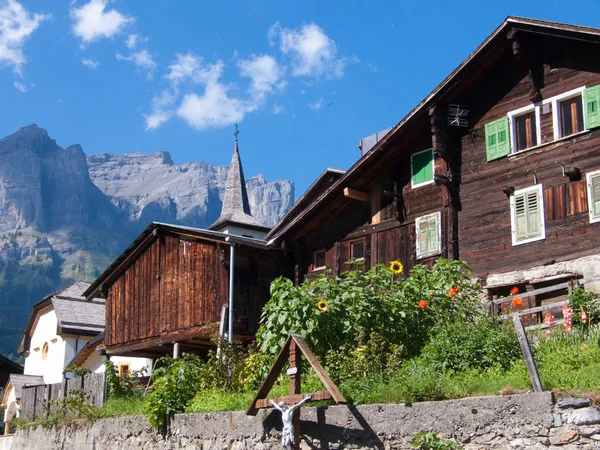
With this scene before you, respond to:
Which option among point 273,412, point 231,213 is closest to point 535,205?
point 273,412

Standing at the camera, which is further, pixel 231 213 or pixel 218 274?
pixel 231 213

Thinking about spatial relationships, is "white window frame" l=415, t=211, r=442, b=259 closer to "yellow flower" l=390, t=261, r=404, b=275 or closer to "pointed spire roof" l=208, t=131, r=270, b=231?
"yellow flower" l=390, t=261, r=404, b=275

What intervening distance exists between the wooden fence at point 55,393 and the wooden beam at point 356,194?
24.9 ft

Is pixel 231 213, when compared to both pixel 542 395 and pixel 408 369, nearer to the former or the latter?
pixel 408 369

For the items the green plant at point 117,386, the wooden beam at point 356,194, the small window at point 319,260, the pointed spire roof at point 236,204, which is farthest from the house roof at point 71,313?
the wooden beam at point 356,194

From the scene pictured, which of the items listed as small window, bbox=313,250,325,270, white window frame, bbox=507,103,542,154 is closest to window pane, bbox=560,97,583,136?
white window frame, bbox=507,103,542,154

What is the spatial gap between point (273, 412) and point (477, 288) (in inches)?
215

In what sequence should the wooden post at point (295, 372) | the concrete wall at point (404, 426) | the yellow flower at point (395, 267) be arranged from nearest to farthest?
the concrete wall at point (404, 426) → the wooden post at point (295, 372) → the yellow flower at point (395, 267)

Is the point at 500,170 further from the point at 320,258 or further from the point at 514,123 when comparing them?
the point at 320,258

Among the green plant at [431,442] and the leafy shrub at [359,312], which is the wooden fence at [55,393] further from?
the green plant at [431,442]

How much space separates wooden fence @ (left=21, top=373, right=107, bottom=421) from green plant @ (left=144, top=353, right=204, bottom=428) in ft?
10.4

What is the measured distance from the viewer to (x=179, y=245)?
26.3 meters

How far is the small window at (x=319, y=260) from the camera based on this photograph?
80.8 ft

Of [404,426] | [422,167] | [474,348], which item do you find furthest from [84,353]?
[404,426]
